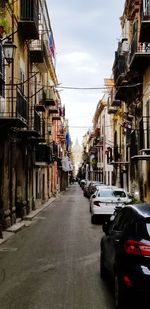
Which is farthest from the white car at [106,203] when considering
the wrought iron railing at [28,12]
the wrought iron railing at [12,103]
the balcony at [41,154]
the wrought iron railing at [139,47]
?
the balcony at [41,154]

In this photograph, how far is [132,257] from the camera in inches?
264

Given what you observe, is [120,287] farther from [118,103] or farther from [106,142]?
[106,142]

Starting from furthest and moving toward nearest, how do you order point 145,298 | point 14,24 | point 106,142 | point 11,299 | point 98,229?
point 106,142
point 14,24
point 98,229
point 11,299
point 145,298

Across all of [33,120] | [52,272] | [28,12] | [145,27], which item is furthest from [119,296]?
[33,120]

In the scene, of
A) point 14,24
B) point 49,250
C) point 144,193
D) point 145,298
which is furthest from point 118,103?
point 145,298

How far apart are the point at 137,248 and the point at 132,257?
0.14 metres

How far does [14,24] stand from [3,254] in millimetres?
11265

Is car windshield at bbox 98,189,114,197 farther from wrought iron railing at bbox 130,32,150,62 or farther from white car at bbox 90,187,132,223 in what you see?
wrought iron railing at bbox 130,32,150,62

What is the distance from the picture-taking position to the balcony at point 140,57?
21263mm

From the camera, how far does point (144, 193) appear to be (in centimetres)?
2583

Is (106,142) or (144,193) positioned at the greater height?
(106,142)

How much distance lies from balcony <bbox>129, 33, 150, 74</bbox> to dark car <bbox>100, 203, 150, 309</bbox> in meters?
14.2

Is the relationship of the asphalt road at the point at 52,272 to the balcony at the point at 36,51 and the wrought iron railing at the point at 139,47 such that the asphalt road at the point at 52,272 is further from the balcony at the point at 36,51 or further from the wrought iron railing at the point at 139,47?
the balcony at the point at 36,51

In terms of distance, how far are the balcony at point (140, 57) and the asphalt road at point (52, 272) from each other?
7665mm
